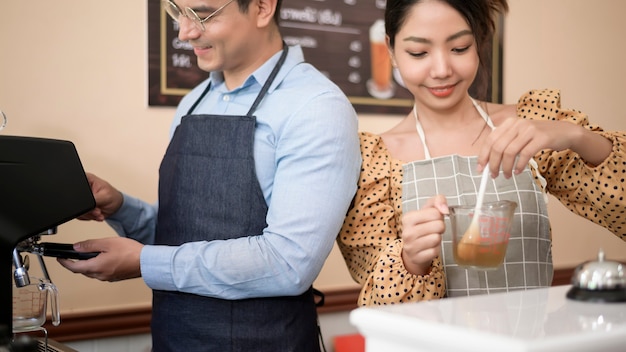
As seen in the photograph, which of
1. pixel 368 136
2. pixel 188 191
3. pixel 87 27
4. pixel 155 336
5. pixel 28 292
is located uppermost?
pixel 87 27

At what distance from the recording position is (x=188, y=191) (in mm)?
1658

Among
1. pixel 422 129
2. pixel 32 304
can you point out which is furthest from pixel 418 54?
pixel 32 304

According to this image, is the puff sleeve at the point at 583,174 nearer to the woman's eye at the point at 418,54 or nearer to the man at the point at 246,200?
the woman's eye at the point at 418,54

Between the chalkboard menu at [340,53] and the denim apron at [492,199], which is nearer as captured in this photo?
the denim apron at [492,199]

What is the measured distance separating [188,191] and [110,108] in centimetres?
70

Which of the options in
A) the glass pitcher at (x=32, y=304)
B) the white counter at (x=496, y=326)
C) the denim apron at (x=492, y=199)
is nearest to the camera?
the white counter at (x=496, y=326)

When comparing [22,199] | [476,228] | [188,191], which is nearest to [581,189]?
[476,228]

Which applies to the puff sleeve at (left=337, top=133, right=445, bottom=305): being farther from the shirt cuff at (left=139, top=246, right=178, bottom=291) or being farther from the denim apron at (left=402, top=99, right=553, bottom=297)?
the shirt cuff at (left=139, top=246, right=178, bottom=291)

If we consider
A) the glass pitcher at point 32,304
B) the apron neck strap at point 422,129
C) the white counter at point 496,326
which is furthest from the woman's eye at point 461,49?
the glass pitcher at point 32,304

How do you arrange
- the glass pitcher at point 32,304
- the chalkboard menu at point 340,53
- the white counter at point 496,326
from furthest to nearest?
the chalkboard menu at point 340,53
the glass pitcher at point 32,304
the white counter at point 496,326

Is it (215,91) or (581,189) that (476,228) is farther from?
(215,91)

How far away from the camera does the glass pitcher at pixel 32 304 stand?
4.66 ft

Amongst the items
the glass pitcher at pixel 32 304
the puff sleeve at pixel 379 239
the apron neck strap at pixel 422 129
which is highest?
the apron neck strap at pixel 422 129

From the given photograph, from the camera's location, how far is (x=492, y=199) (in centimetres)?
168
